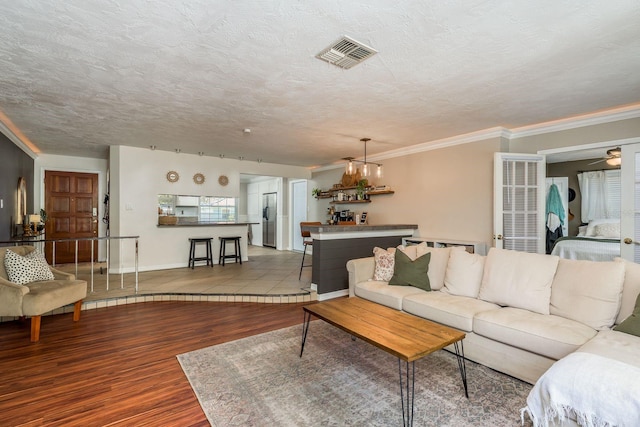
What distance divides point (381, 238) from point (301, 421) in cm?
360

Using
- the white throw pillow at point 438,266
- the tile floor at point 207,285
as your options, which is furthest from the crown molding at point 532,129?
the tile floor at point 207,285

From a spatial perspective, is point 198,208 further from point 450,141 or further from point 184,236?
point 450,141

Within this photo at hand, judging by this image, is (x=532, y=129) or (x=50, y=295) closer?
(x=50, y=295)

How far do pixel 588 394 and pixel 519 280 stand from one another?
1385 mm

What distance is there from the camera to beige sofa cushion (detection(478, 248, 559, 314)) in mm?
2590

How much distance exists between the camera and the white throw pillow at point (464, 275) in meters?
3.08

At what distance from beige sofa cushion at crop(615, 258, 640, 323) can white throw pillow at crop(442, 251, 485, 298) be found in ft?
3.36

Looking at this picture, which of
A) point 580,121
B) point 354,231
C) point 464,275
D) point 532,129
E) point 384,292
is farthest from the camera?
point 354,231

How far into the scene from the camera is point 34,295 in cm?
301

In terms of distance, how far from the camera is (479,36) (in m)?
2.14

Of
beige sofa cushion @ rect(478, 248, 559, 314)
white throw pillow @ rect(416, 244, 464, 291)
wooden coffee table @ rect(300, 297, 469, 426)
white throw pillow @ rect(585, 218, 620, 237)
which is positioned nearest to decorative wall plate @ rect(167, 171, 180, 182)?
wooden coffee table @ rect(300, 297, 469, 426)

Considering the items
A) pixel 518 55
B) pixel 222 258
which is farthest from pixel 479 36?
pixel 222 258

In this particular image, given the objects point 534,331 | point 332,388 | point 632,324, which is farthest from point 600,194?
point 332,388

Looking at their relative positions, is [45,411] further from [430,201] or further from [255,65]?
[430,201]
